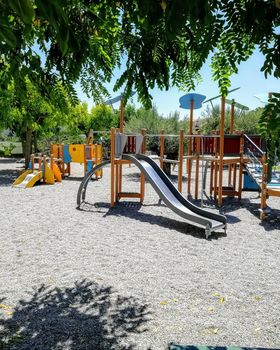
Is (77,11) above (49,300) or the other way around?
above

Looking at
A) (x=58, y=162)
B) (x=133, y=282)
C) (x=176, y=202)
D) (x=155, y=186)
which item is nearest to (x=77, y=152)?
(x=58, y=162)

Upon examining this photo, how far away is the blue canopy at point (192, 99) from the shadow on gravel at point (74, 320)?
27.9ft

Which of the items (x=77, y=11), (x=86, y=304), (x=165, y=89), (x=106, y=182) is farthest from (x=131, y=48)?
(x=106, y=182)

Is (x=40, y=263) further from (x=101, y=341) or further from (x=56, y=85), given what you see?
(x=56, y=85)

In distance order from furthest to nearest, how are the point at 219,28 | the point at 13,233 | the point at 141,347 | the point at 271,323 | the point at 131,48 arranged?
the point at 13,233 → the point at 271,323 → the point at 141,347 → the point at 131,48 → the point at 219,28

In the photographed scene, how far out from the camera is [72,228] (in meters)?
7.20

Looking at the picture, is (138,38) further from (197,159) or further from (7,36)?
(197,159)

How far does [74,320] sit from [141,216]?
196 inches

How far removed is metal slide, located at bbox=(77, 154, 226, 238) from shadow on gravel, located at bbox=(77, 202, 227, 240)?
15cm

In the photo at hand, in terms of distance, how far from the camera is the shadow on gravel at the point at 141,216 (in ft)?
24.1

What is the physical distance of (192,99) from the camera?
1188cm

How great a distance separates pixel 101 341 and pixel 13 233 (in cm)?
409

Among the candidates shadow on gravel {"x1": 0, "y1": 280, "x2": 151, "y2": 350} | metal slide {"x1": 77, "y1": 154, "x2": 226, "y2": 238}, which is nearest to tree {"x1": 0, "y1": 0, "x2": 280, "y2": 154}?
shadow on gravel {"x1": 0, "y1": 280, "x2": 151, "y2": 350}

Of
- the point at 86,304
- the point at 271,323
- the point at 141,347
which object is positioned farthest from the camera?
the point at 86,304
